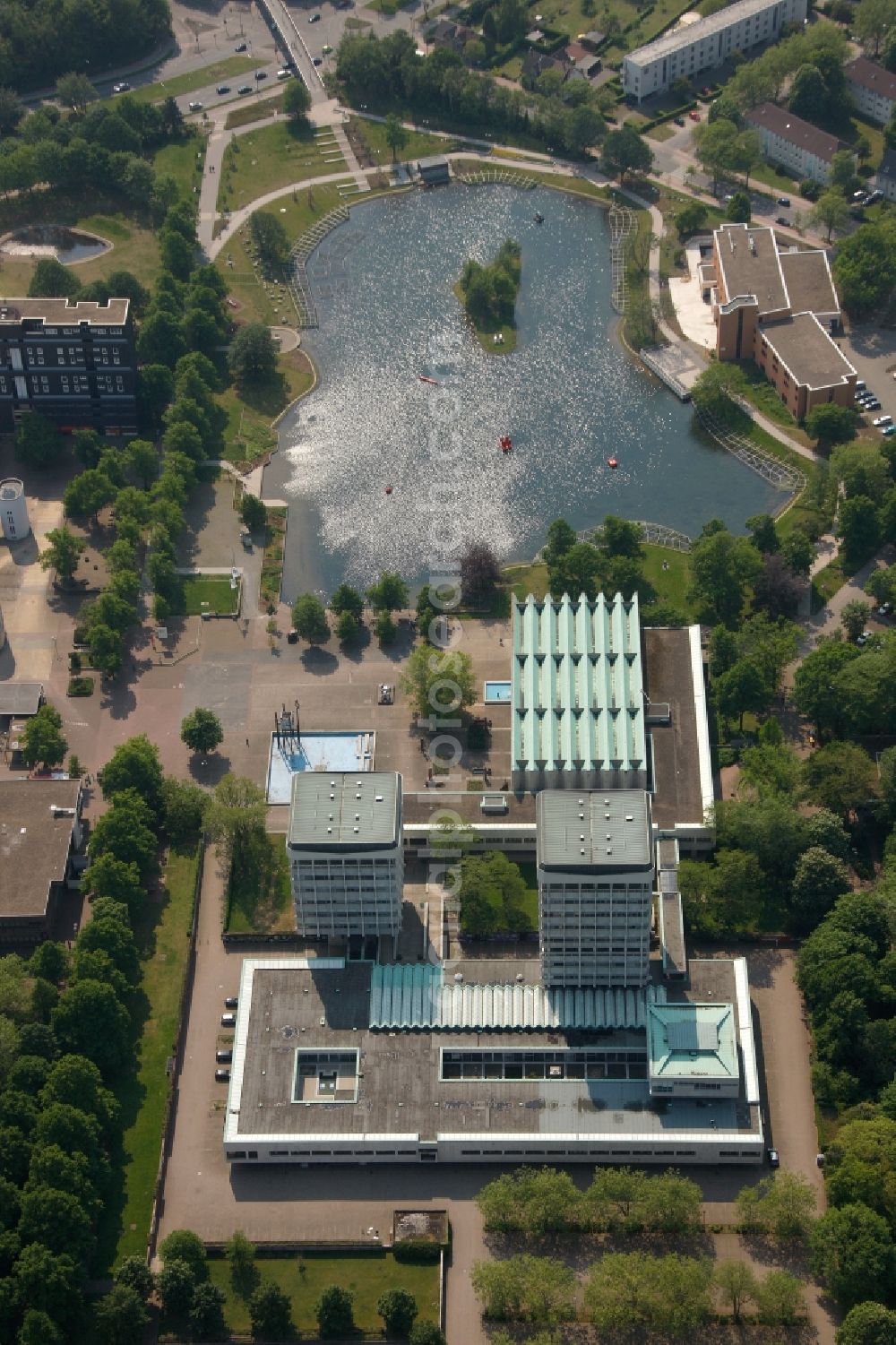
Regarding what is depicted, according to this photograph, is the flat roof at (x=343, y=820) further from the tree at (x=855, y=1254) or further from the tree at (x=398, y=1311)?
the tree at (x=855, y=1254)

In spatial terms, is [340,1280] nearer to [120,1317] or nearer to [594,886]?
[120,1317]

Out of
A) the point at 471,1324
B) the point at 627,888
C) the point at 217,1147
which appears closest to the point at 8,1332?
the point at 217,1147

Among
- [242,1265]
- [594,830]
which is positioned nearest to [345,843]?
[594,830]

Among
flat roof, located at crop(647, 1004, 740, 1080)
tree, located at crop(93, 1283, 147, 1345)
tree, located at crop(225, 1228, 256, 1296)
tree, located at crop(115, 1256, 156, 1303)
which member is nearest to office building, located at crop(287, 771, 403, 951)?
flat roof, located at crop(647, 1004, 740, 1080)

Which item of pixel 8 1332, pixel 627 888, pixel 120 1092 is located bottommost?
pixel 8 1332

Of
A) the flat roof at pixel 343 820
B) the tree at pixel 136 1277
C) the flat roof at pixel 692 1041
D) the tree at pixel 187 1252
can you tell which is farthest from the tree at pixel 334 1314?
the flat roof at pixel 343 820

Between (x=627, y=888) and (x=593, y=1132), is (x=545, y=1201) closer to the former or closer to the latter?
(x=593, y=1132)
